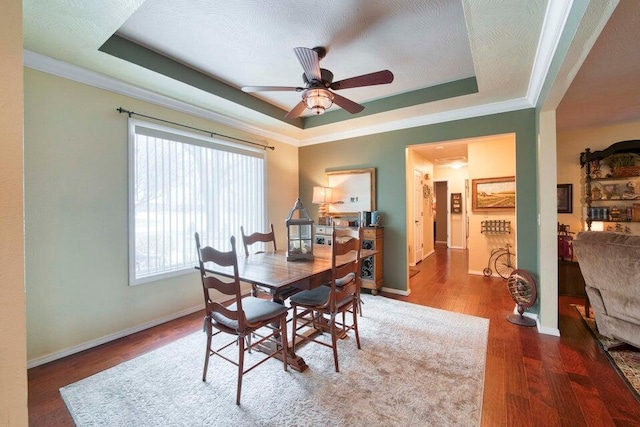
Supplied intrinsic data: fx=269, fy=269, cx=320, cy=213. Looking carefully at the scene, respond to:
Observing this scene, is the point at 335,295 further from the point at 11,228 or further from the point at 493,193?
the point at 493,193

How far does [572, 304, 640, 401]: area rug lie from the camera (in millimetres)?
1930

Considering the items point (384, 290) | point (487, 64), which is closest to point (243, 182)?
point (384, 290)

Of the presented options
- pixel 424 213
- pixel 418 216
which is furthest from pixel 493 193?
pixel 424 213

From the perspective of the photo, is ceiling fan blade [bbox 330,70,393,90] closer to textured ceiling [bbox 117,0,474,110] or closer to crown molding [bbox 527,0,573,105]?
textured ceiling [bbox 117,0,474,110]

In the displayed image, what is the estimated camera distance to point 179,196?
321 cm

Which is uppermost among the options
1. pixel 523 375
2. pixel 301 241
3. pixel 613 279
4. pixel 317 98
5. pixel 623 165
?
pixel 317 98

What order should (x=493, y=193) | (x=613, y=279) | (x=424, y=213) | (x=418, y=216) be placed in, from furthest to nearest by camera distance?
(x=424, y=213) → (x=418, y=216) → (x=493, y=193) → (x=613, y=279)

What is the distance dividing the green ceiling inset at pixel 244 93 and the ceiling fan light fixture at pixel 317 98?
1339mm

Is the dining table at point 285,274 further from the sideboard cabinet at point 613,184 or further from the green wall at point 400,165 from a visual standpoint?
the sideboard cabinet at point 613,184

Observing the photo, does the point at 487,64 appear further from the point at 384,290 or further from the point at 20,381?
the point at 20,381

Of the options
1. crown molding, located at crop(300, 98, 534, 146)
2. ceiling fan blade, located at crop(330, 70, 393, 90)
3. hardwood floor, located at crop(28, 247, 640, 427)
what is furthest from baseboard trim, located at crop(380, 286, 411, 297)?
ceiling fan blade, located at crop(330, 70, 393, 90)

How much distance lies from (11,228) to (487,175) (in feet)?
19.3

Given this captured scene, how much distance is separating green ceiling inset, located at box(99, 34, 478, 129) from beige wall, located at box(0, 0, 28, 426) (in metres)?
1.91

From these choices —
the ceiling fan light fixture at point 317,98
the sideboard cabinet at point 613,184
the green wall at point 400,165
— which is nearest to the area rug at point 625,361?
the green wall at point 400,165
